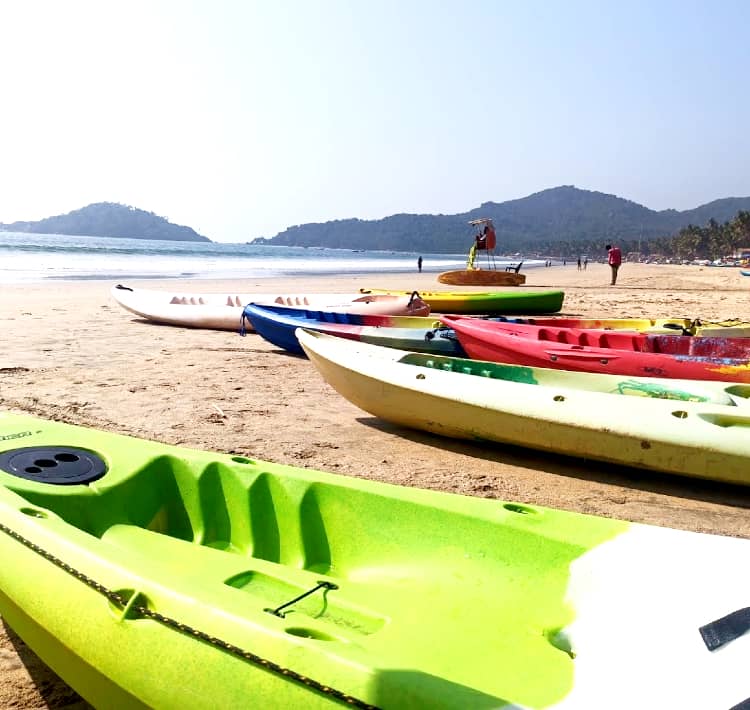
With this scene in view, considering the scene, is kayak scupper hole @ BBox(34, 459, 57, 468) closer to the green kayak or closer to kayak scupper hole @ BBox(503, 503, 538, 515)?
the green kayak

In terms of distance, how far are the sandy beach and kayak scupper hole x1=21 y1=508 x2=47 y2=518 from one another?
485 millimetres

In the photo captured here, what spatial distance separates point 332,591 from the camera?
226 cm

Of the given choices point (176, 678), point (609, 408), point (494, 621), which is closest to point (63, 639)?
point (176, 678)

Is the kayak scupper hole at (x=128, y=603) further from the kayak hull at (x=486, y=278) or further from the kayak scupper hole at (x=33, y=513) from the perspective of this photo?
the kayak hull at (x=486, y=278)

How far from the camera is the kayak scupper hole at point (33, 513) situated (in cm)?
216

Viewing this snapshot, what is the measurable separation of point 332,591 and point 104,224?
5046 inches

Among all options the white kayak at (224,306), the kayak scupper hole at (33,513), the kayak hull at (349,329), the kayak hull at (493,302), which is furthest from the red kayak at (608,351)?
the kayak hull at (493,302)

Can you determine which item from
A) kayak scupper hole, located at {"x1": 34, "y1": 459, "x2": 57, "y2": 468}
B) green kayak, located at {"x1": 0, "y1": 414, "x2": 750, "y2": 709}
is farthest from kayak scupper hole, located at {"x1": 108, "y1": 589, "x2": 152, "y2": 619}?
kayak scupper hole, located at {"x1": 34, "y1": 459, "x2": 57, "y2": 468}

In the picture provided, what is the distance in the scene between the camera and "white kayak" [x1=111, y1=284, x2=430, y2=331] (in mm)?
9273

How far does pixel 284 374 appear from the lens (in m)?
6.82

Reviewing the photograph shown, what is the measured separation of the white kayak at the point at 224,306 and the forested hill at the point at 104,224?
374 ft

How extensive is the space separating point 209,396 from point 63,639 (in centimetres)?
394

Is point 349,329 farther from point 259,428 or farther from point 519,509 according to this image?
point 519,509

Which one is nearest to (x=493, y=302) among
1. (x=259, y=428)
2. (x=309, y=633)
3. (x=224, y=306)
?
(x=224, y=306)
